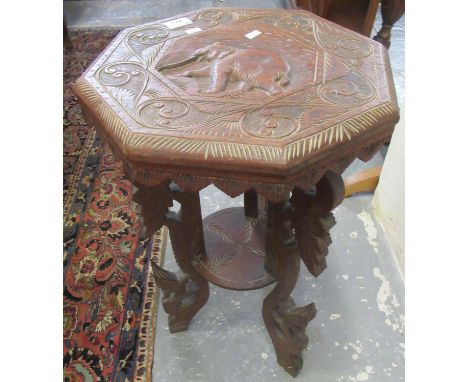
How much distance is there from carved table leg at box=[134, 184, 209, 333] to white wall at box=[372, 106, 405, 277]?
0.77m

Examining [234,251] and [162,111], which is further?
[234,251]

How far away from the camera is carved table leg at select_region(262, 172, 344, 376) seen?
1005 mm

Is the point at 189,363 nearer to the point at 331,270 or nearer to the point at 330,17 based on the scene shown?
the point at 331,270

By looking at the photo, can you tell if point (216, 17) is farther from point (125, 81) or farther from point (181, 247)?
point (181, 247)

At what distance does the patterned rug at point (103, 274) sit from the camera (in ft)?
4.26

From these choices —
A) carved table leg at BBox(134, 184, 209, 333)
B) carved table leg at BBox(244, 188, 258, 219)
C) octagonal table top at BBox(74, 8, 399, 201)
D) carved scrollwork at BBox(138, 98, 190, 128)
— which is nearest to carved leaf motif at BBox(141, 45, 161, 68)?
octagonal table top at BBox(74, 8, 399, 201)

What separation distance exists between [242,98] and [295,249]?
42cm

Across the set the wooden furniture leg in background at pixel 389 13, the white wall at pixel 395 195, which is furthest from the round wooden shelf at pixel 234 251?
the wooden furniture leg in background at pixel 389 13

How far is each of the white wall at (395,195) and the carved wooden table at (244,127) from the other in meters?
0.53

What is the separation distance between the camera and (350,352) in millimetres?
1294

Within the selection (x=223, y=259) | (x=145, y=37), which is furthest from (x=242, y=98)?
(x=223, y=259)

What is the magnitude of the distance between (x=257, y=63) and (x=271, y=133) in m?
0.29

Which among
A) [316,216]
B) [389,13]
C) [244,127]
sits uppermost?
[244,127]

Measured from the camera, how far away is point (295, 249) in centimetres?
105
